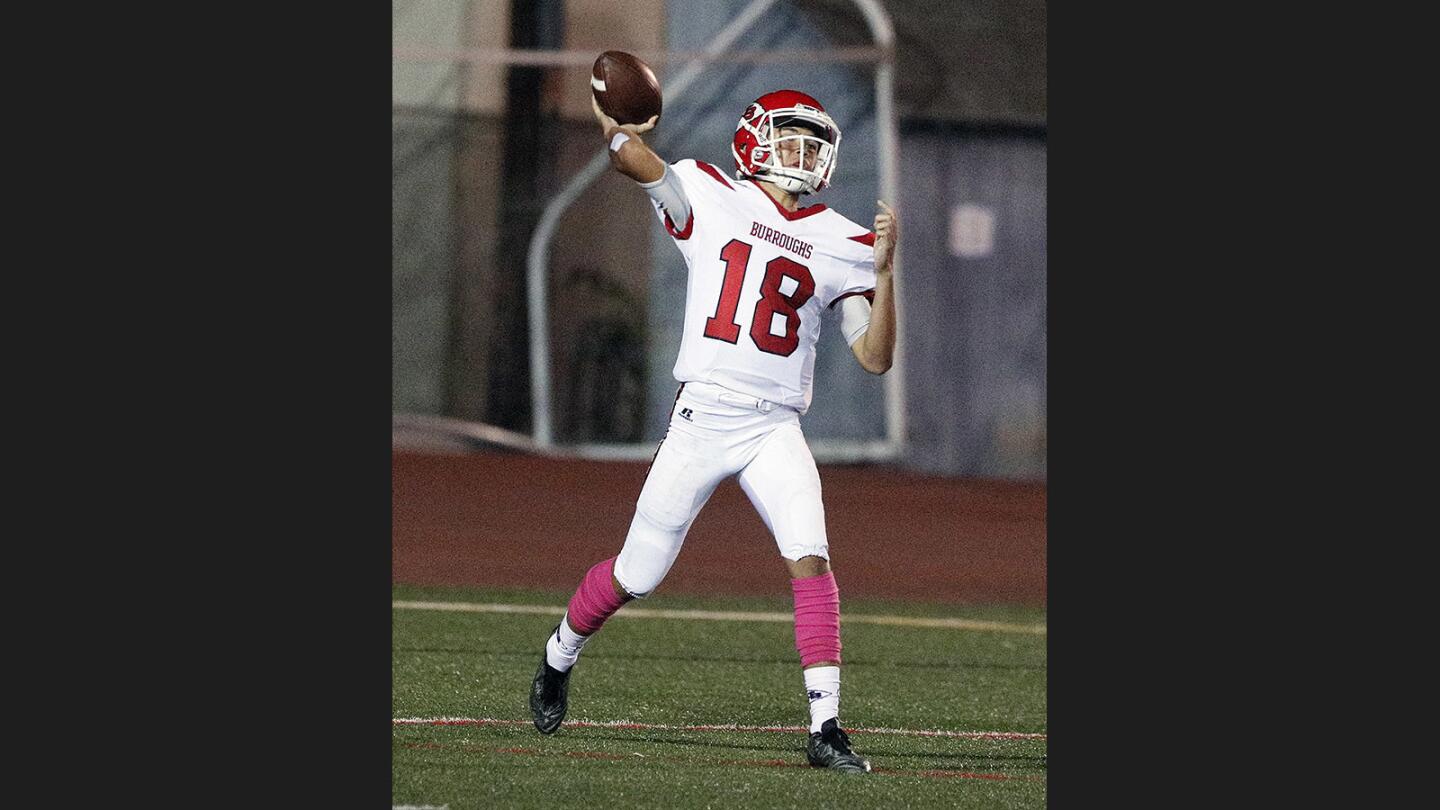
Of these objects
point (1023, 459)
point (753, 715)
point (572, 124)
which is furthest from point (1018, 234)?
point (753, 715)

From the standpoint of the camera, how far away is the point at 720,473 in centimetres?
604

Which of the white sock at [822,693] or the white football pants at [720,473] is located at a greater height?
the white football pants at [720,473]

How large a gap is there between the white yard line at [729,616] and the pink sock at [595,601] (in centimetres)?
359

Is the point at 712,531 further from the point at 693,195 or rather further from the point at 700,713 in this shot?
the point at 693,195

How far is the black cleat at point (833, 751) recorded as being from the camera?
570cm

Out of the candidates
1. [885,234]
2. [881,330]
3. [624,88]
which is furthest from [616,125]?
[881,330]

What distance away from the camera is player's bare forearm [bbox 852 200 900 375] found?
5.80m

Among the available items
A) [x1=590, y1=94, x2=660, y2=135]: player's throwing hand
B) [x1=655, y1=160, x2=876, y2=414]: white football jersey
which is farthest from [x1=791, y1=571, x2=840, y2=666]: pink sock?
[x1=590, y1=94, x2=660, y2=135]: player's throwing hand

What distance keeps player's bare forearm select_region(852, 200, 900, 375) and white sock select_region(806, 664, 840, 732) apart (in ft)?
3.07

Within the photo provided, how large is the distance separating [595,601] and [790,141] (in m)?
1.61

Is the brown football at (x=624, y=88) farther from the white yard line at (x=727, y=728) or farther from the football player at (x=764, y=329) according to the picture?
the white yard line at (x=727, y=728)

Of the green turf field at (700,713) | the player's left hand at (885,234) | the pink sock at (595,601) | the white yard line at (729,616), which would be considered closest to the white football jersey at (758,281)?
the player's left hand at (885,234)

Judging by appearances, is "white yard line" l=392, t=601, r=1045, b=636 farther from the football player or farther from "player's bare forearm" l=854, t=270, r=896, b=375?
"player's bare forearm" l=854, t=270, r=896, b=375

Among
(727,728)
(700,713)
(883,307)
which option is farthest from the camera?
(700,713)
